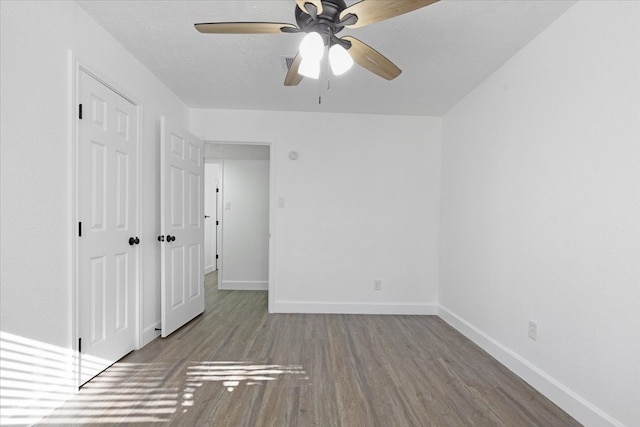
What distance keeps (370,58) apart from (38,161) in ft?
6.20

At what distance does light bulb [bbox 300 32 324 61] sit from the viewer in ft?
4.58

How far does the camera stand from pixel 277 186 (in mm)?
3688

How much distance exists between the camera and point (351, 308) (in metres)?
3.66

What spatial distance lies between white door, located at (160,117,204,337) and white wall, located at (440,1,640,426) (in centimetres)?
288

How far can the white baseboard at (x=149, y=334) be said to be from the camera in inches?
103

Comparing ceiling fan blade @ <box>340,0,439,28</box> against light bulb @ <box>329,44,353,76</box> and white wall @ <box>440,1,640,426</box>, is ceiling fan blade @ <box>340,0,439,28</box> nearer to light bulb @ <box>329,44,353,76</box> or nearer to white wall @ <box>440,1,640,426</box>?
light bulb @ <box>329,44,353,76</box>

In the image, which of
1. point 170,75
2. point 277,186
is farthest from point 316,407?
point 170,75

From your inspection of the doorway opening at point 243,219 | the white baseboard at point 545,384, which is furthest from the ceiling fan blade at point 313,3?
the doorway opening at point 243,219

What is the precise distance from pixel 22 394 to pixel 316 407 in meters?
1.54

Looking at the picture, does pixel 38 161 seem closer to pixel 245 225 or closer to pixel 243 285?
pixel 245 225

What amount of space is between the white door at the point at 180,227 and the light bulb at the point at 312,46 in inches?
74.0

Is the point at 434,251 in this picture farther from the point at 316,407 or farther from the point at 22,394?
the point at 22,394

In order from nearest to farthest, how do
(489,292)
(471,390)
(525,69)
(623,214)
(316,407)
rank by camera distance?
(623,214) < (316,407) < (471,390) < (525,69) < (489,292)

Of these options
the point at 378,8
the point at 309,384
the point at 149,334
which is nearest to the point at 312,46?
the point at 378,8
